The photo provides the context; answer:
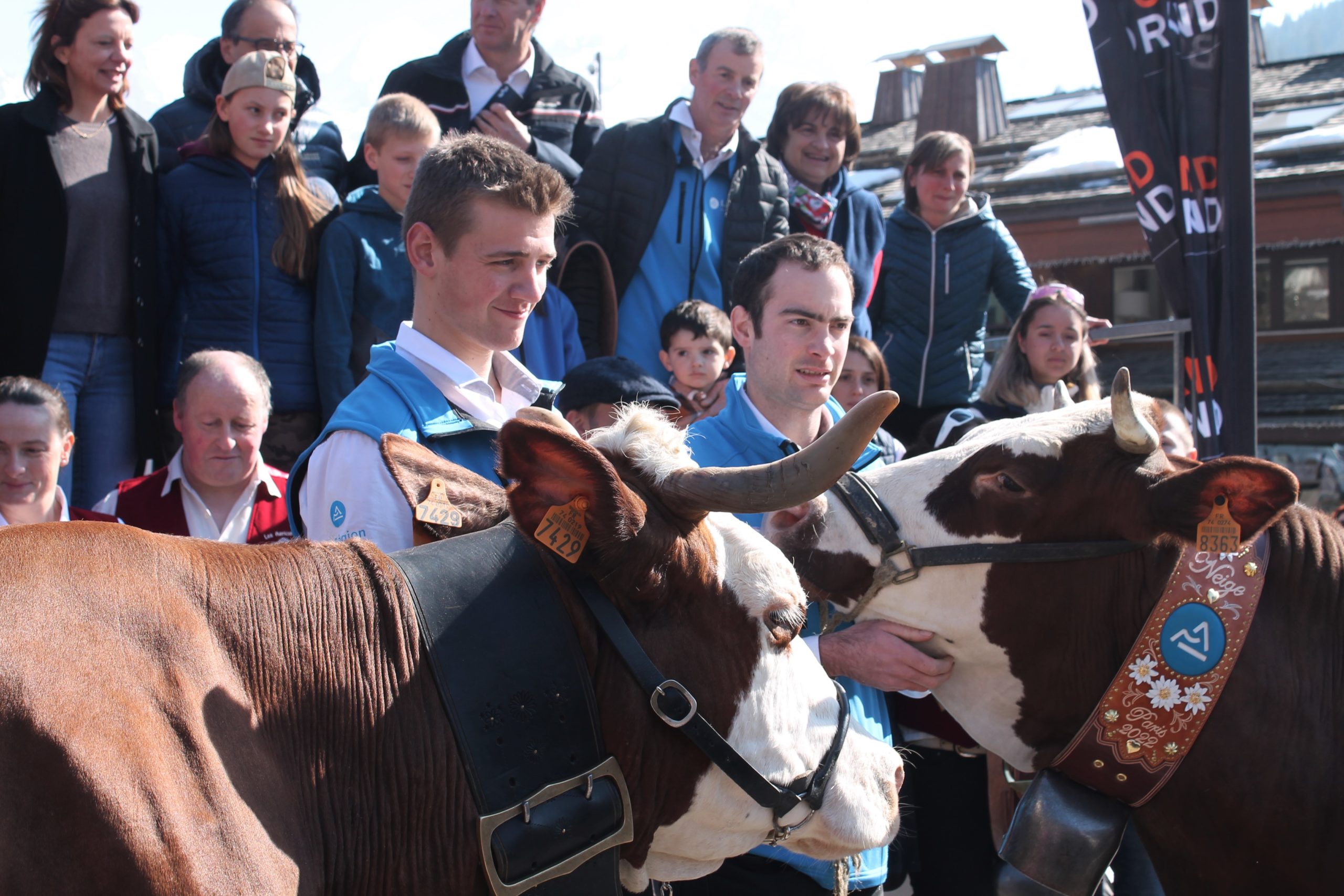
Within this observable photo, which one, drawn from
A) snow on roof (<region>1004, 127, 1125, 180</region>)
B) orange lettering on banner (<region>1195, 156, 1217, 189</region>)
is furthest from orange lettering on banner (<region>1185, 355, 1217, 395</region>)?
snow on roof (<region>1004, 127, 1125, 180</region>)

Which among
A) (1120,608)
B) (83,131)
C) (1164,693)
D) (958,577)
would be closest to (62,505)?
(83,131)

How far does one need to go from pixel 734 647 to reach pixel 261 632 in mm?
808

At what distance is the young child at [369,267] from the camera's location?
15.2 ft

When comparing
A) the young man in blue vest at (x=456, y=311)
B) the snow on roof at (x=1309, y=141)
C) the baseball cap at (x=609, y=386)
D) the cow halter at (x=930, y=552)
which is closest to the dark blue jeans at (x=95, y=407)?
the baseball cap at (x=609, y=386)

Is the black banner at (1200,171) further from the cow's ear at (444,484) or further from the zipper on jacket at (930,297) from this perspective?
the cow's ear at (444,484)

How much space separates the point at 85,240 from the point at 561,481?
358 centimetres

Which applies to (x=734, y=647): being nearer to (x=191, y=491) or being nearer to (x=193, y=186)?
(x=191, y=491)

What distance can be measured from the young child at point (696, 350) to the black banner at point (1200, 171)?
6.50 ft

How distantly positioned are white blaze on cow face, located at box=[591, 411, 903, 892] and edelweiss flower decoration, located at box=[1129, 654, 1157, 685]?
1038 mm

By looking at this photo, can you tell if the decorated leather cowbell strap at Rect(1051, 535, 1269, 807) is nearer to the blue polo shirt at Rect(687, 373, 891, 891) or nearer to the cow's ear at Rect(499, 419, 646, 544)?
the blue polo shirt at Rect(687, 373, 891, 891)

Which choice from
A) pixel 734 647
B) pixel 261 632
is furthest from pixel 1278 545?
pixel 261 632

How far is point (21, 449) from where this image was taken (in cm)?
378

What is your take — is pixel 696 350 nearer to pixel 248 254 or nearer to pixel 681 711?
pixel 248 254

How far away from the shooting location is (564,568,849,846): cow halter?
74.5 inches
